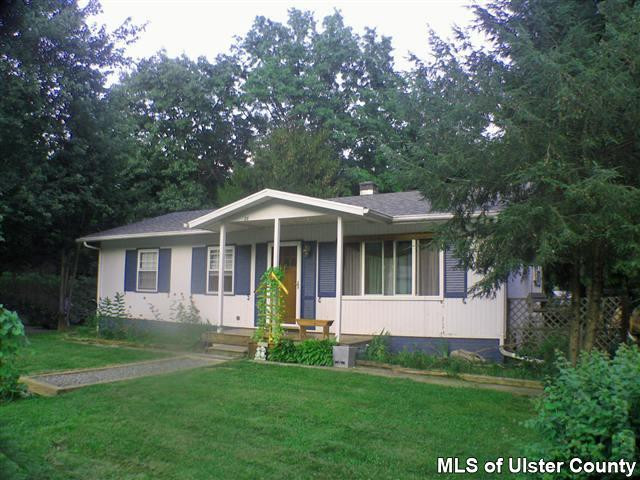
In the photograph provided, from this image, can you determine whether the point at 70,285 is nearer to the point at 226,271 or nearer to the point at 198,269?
the point at 198,269

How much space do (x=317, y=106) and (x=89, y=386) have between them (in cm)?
2531

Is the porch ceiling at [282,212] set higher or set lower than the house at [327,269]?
higher

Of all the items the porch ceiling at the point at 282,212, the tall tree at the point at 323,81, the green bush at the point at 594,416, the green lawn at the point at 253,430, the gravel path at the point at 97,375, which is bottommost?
the green lawn at the point at 253,430

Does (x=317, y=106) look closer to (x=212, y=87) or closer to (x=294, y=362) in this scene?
(x=212, y=87)

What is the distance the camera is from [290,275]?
46.8ft

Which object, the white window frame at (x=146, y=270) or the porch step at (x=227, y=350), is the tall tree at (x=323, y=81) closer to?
the white window frame at (x=146, y=270)

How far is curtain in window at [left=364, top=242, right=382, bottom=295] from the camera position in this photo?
42.1ft

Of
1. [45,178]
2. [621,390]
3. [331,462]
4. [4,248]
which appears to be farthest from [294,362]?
[4,248]

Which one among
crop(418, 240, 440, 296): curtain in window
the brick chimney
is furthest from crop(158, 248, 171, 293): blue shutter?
crop(418, 240, 440, 296): curtain in window

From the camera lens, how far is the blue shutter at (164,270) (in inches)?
636

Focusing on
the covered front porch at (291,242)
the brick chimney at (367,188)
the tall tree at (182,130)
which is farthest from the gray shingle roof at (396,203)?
the tall tree at (182,130)

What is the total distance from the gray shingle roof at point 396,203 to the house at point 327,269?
27 mm

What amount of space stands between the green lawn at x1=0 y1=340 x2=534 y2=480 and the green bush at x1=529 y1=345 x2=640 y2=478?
91 cm

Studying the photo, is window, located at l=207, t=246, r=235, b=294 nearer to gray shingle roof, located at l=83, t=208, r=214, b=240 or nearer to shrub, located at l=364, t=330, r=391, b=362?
gray shingle roof, located at l=83, t=208, r=214, b=240
